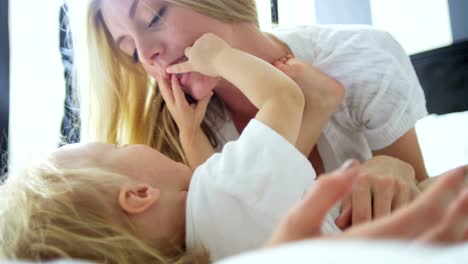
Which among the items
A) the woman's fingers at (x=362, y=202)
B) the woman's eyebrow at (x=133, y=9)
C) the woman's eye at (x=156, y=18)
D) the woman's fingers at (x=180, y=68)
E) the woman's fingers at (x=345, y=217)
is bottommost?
the woman's fingers at (x=345, y=217)

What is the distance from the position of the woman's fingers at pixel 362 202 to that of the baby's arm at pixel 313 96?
224 mm

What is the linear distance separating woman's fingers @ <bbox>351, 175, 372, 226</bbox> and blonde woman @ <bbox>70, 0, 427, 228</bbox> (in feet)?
0.48

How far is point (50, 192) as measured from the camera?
0.56m

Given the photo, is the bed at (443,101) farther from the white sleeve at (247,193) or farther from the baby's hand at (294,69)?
the white sleeve at (247,193)

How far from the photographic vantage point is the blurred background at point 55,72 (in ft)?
3.93

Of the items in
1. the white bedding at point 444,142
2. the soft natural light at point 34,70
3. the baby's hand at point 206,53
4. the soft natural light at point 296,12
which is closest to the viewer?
the baby's hand at point 206,53

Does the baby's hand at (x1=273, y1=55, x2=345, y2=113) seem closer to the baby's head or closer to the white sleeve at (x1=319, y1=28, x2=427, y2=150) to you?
the white sleeve at (x1=319, y1=28, x2=427, y2=150)

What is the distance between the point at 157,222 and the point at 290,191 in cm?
17

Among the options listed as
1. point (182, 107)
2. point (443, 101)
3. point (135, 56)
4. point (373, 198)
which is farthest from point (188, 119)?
point (443, 101)

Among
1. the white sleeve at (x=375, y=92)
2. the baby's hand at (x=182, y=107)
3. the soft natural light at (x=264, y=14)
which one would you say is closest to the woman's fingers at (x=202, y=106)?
the baby's hand at (x=182, y=107)

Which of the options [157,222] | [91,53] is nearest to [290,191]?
[157,222]

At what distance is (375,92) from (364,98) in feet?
0.08

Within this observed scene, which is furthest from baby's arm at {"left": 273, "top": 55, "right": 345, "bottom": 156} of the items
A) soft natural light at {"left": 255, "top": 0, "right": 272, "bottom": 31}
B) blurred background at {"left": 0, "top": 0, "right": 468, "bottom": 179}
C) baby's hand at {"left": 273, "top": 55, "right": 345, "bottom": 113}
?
soft natural light at {"left": 255, "top": 0, "right": 272, "bottom": 31}

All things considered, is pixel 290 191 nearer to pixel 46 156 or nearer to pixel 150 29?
pixel 46 156
